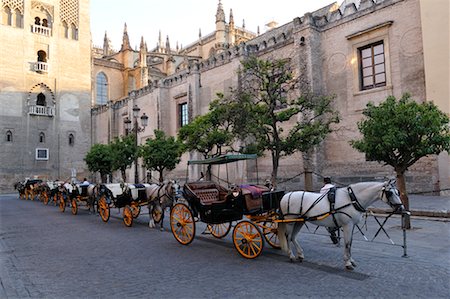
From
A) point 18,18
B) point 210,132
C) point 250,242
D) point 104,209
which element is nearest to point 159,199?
point 104,209

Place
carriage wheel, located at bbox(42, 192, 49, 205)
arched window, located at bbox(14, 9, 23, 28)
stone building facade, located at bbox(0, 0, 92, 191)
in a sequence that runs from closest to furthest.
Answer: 1. carriage wheel, located at bbox(42, 192, 49, 205)
2. stone building facade, located at bbox(0, 0, 92, 191)
3. arched window, located at bbox(14, 9, 23, 28)

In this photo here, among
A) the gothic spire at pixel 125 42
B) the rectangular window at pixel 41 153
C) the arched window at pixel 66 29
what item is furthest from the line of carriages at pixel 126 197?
the gothic spire at pixel 125 42

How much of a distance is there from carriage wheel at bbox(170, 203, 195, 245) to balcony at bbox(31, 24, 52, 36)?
33472 mm

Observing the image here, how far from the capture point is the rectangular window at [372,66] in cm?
1703

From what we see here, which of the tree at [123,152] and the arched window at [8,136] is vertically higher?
the arched window at [8,136]

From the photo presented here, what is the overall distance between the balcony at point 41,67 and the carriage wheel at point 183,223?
31.8 m

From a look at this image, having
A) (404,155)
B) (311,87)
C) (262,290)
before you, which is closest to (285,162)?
(311,87)

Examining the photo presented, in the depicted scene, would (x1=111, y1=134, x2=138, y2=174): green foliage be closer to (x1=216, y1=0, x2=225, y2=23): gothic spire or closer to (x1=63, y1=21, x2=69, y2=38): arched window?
(x1=63, y1=21, x2=69, y2=38): arched window

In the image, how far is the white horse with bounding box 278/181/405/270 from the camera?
17.3 feet

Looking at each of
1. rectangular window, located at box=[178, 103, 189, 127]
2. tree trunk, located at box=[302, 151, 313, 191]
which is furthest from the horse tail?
rectangular window, located at box=[178, 103, 189, 127]

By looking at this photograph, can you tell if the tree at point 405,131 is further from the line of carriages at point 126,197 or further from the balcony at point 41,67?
the balcony at point 41,67

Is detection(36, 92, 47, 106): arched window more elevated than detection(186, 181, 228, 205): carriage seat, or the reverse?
detection(36, 92, 47, 106): arched window

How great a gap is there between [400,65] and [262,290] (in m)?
14.7

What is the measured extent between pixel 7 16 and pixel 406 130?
36025 mm
